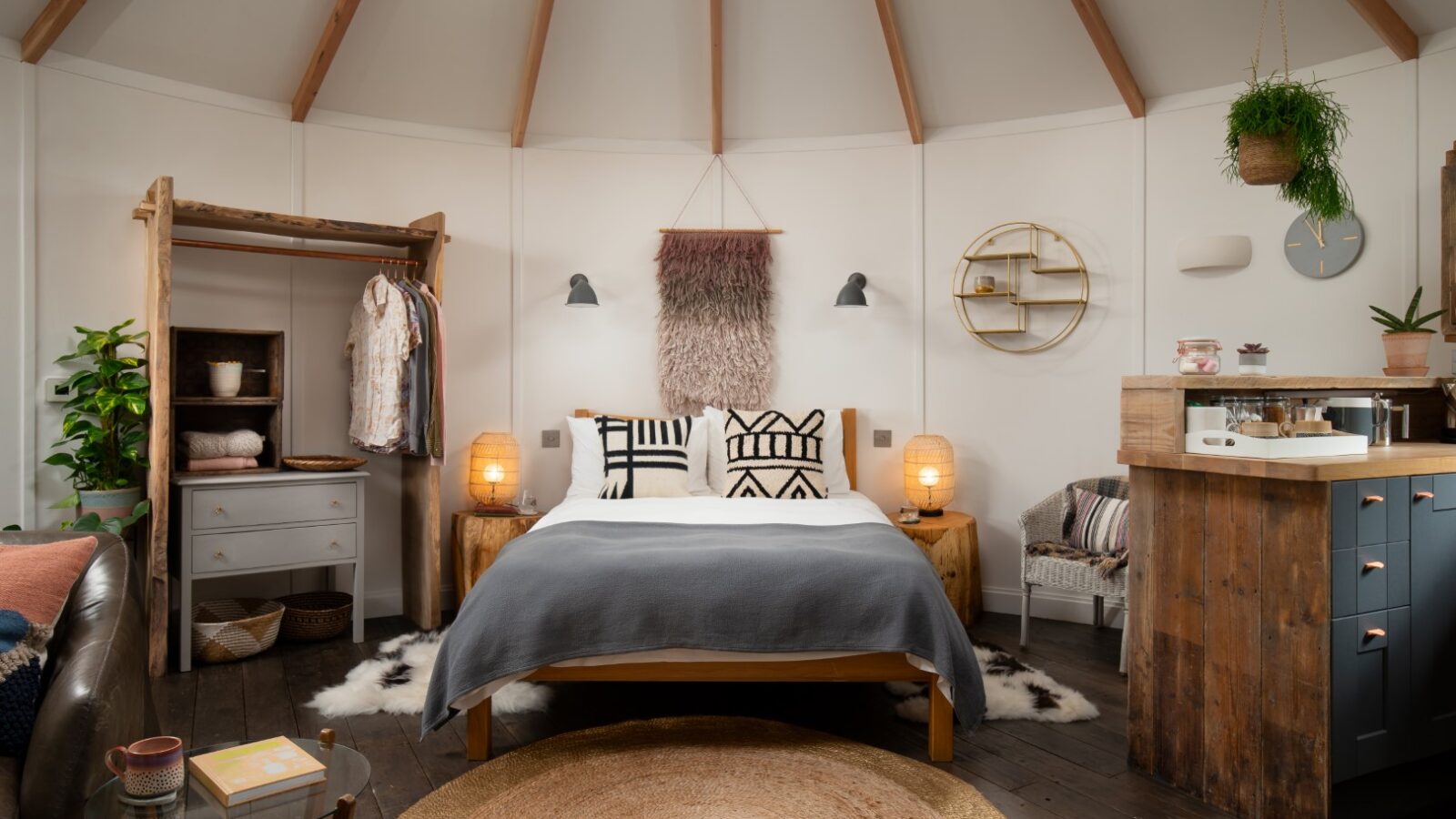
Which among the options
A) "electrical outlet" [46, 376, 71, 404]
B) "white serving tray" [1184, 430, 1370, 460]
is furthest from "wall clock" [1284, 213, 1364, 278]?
"electrical outlet" [46, 376, 71, 404]

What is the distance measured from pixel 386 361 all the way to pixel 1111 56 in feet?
11.9

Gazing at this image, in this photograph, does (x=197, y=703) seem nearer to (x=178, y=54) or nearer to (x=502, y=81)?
(x=178, y=54)

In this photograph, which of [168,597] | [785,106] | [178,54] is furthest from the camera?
[785,106]

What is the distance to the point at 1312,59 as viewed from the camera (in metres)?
3.84

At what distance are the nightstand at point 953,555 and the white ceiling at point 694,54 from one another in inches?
85.6

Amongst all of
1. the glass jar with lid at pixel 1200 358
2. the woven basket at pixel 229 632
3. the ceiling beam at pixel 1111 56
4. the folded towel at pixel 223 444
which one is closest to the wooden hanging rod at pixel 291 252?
the folded towel at pixel 223 444

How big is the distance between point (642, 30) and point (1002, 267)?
2206 millimetres

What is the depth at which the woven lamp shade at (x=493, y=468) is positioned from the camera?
4500 millimetres

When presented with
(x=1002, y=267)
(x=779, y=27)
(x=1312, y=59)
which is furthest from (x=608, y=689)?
(x=1312, y=59)

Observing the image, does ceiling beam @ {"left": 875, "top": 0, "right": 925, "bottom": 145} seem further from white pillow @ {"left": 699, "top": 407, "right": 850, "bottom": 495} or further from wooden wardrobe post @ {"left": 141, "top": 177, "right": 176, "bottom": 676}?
wooden wardrobe post @ {"left": 141, "top": 177, "right": 176, "bottom": 676}

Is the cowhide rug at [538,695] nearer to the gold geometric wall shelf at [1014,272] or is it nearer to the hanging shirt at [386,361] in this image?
the hanging shirt at [386,361]

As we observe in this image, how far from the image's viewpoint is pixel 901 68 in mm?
4410

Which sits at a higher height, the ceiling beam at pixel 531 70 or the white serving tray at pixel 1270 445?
the ceiling beam at pixel 531 70

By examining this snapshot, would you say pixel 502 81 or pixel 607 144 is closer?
pixel 502 81
